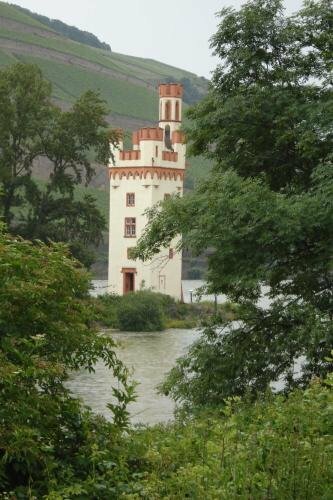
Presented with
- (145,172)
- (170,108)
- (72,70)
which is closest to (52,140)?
(145,172)

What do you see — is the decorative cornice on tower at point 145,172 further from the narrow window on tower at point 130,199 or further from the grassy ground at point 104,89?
the grassy ground at point 104,89

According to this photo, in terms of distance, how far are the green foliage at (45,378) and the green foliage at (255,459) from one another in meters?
0.51

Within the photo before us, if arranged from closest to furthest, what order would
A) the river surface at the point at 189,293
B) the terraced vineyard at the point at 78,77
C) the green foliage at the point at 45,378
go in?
the green foliage at the point at 45,378
the river surface at the point at 189,293
the terraced vineyard at the point at 78,77

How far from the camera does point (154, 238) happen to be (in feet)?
58.8

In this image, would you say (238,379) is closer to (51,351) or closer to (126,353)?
(51,351)

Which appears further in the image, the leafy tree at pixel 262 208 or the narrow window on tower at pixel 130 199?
the narrow window on tower at pixel 130 199

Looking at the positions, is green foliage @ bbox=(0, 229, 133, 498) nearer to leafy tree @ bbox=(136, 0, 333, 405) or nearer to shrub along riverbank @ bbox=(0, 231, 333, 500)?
shrub along riverbank @ bbox=(0, 231, 333, 500)

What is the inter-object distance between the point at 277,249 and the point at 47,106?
3101 centimetres

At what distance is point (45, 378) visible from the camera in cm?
998

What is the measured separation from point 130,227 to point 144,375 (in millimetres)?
32753

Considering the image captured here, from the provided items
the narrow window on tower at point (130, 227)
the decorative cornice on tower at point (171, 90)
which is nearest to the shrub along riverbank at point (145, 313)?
the narrow window on tower at point (130, 227)

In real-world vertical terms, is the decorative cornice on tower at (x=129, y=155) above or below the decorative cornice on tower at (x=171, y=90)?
below

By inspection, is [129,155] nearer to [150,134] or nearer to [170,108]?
[150,134]

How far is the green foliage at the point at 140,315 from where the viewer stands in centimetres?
5131
